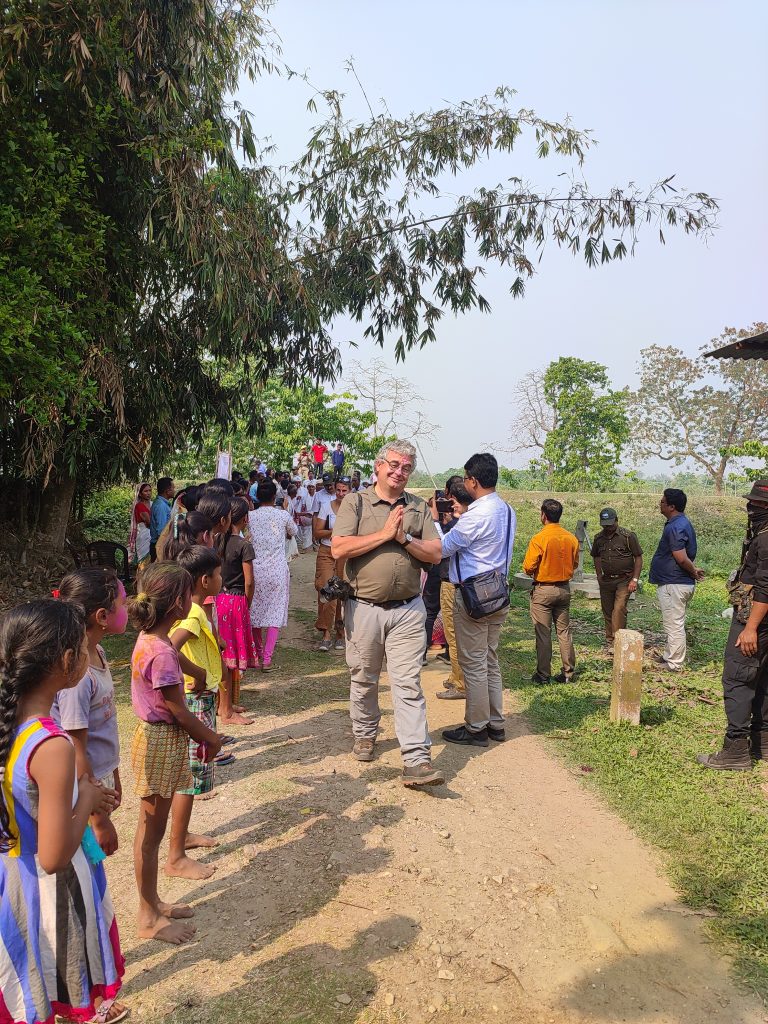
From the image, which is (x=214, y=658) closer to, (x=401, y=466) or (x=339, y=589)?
(x=339, y=589)

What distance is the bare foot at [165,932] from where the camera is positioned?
298cm

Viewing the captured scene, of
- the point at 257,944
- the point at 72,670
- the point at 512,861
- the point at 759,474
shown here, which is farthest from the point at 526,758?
the point at 759,474

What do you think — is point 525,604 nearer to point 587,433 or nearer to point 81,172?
point 81,172

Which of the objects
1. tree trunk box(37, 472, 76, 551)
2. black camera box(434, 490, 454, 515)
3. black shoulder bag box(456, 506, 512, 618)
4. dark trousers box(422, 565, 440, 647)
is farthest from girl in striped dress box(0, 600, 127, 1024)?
tree trunk box(37, 472, 76, 551)

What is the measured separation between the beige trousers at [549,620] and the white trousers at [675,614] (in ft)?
3.38

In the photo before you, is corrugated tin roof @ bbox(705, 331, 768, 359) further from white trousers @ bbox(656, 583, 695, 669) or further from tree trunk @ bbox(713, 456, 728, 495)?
tree trunk @ bbox(713, 456, 728, 495)

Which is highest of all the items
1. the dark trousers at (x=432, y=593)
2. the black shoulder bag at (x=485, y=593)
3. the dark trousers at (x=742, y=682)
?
the black shoulder bag at (x=485, y=593)

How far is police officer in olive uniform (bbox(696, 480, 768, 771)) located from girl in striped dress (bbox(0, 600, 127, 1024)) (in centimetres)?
414

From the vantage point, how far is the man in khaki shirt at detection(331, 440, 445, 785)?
14.6ft

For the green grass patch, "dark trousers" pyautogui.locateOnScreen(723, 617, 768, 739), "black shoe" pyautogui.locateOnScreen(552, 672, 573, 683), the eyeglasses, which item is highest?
the eyeglasses

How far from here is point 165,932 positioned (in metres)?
2.99

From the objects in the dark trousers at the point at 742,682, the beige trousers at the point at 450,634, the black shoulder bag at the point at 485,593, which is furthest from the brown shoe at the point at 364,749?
the dark trousers at the point at 742,682

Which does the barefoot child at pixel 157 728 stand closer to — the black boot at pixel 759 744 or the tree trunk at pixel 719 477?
the black boot at pixel 759 744

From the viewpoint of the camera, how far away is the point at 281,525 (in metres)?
6.52
